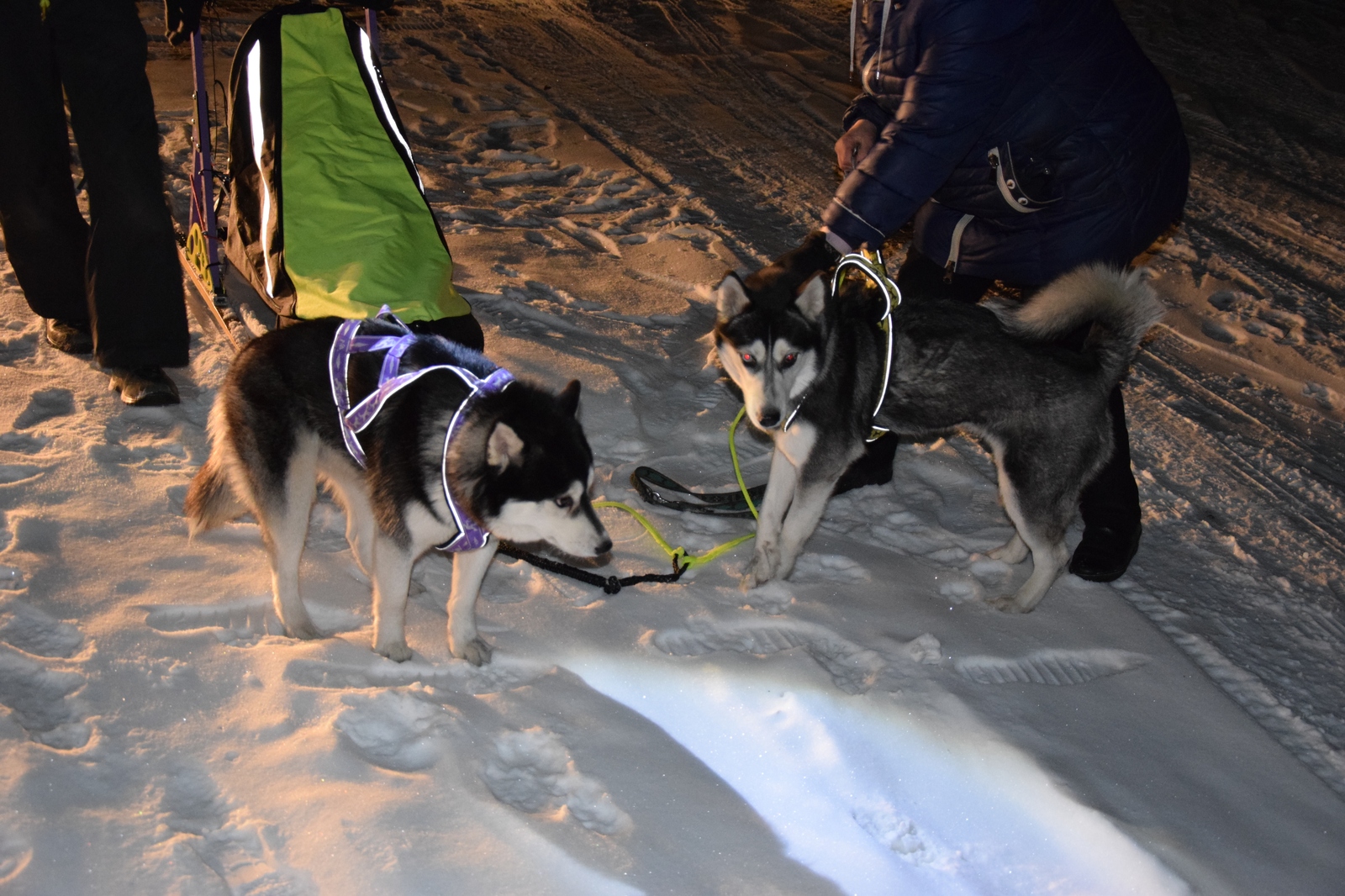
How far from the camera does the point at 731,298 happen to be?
11.0ft

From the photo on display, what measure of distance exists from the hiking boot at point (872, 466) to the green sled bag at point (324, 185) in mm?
1834

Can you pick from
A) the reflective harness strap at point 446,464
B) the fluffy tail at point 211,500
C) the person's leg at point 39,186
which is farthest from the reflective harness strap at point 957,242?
the person's leg at point 39,186

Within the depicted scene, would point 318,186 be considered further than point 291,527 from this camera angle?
Yes

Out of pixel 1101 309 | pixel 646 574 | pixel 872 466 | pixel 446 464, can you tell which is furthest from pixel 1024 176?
pixel 446 464

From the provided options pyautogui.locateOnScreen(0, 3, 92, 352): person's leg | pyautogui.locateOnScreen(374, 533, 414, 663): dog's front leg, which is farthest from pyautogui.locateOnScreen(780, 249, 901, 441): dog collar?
pyautogui.locateOnScreen(0, 3, 92, 352): person's leg

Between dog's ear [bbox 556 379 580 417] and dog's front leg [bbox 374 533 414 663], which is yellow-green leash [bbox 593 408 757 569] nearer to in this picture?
dog's ear [bbox 556 379 580 417]

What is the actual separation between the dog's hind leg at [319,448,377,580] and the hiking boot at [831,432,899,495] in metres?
2.00

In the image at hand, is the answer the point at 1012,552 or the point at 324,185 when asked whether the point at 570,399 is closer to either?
the point at 324,185

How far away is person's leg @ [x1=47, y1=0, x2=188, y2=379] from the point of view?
3719mm

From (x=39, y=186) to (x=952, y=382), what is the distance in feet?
13.2

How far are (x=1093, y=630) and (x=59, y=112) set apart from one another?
4.85 m

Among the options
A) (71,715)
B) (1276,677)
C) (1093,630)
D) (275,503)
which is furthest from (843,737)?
(71,715)

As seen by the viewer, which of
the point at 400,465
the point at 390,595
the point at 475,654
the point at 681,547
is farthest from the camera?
the point at 681,547

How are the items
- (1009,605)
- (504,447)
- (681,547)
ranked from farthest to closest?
(681,547), (1009,605), (504,447)
